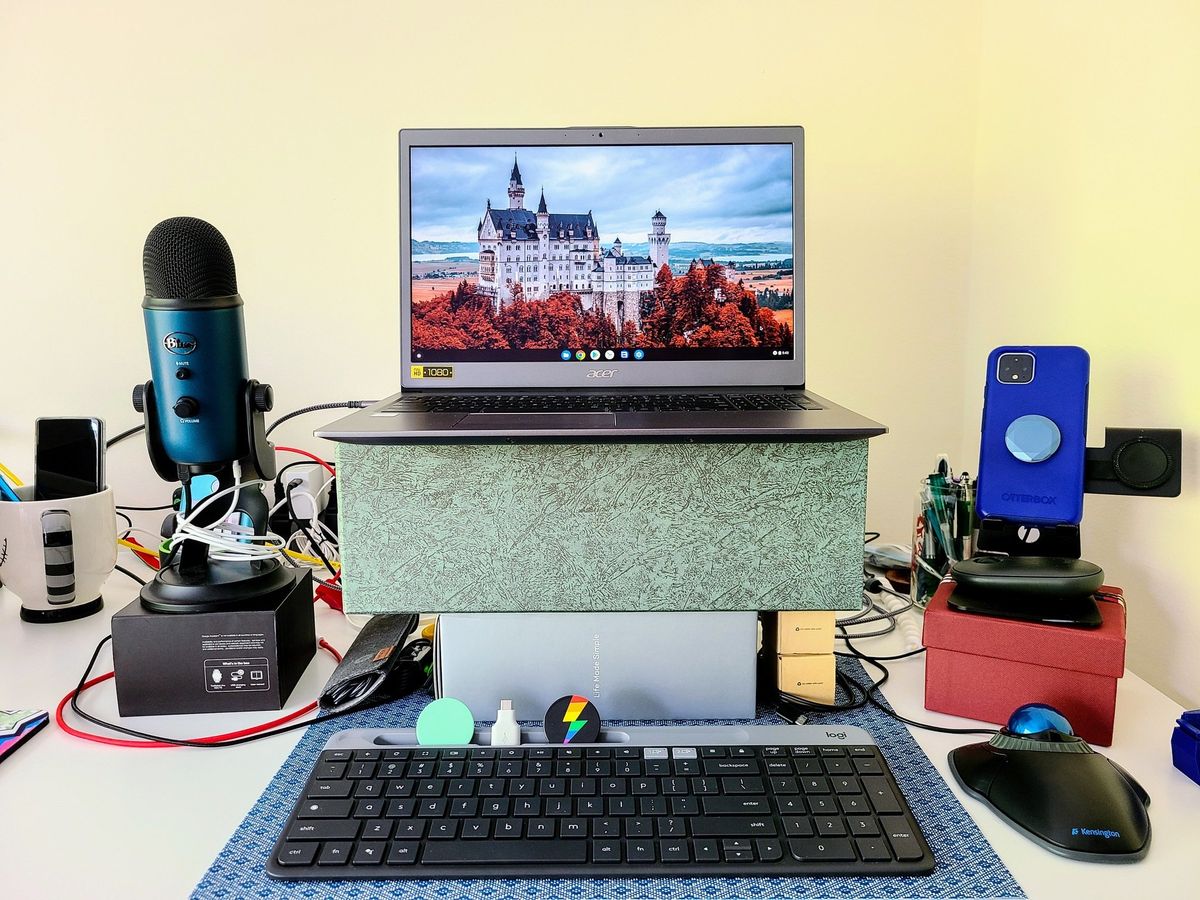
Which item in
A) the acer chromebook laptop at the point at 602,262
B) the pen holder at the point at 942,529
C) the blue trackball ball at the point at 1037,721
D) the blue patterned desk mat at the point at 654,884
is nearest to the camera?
the blue patterned desk mat at the point at 654,884

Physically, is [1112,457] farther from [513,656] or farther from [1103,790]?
[513,656]

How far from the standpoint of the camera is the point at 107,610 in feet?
3.31

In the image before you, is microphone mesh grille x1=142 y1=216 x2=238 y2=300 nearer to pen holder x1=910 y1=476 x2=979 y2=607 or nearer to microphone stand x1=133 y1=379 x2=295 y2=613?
microphone stand x1=133 y1=379 x2=295 y2=613

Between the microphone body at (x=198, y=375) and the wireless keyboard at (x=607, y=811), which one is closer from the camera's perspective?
the wireless keyboard at (x=607, y=811)

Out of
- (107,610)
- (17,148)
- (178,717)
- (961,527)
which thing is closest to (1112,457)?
(961,527)

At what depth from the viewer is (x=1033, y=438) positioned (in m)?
0.80

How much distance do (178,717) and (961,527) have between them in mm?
822

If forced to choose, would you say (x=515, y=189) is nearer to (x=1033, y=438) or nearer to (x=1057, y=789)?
(x=1033, y=438)

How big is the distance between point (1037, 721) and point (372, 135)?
1.02 metres

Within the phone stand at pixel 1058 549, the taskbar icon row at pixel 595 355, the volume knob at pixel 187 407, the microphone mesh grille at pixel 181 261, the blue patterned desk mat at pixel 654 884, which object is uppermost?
the microphone mesh grille at pixel 181 261

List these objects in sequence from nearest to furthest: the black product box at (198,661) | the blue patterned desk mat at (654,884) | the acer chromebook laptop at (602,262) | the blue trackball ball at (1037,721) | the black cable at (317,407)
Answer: the blue patterned desk mat at (654,884)
the blue trackball ball at (1037,721)
the black product box at (198,661)
the acer chromebook laptop at (602,262)
the black cable at (317,407)

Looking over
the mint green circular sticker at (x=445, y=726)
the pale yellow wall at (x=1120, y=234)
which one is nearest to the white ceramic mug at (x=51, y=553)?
the mint green circular sticker at (x=445, y=726)

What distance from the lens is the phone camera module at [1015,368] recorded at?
2.67ft

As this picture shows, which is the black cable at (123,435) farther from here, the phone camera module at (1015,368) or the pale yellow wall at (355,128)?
the phone camera module at (1015,368)
